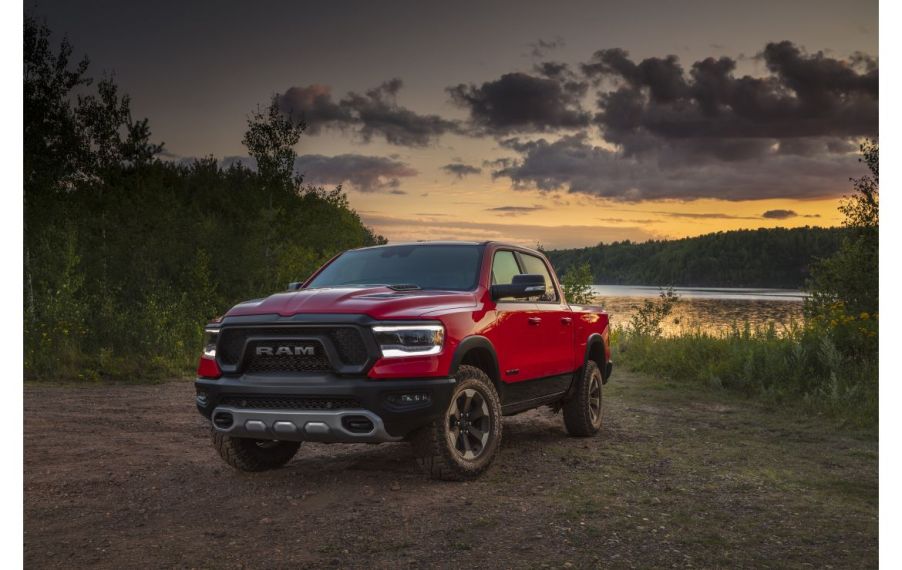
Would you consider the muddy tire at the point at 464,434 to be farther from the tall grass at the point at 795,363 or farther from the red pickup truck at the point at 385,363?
the tall grass at the point at 795,363

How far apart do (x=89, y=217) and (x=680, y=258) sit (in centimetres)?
5673

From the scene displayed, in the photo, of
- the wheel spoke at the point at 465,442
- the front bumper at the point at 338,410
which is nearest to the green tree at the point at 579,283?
the wheel spoke at the point at 465,442

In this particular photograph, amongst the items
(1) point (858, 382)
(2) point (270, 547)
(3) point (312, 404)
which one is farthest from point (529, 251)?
(1) point (858, 382)

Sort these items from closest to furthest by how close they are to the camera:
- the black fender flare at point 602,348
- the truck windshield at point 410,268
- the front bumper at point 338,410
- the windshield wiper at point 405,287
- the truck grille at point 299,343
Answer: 1. the front bumper at point 338,410
2. the truck grille at point 299,343
3. the windshield wiper at point 405,287
4. the truck windshield at point 410,268
5. the black fender flare at point 602,348

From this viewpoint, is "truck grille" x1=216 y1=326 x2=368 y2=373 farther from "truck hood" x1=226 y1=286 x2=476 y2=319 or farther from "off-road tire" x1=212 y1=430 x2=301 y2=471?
"off-road tire" x1=212 y1=430 x2=301 y2=471

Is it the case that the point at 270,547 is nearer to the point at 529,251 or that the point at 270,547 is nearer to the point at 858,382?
the point at 529,251

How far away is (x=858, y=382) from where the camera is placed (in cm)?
1153

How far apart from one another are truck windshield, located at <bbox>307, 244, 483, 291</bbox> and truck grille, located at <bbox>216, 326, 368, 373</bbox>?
1.10 meters

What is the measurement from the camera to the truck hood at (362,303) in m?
6.26

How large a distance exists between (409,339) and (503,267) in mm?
1990

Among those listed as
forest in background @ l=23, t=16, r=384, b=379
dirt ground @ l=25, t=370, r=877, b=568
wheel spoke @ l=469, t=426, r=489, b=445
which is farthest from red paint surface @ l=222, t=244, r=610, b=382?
forest in background @ l=23, t=16, r=384, b=379

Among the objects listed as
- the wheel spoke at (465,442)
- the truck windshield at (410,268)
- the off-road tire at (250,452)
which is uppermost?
the truck windshield at (410,268)

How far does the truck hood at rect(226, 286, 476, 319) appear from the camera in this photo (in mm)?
6262

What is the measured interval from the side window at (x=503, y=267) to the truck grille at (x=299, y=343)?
188cm
